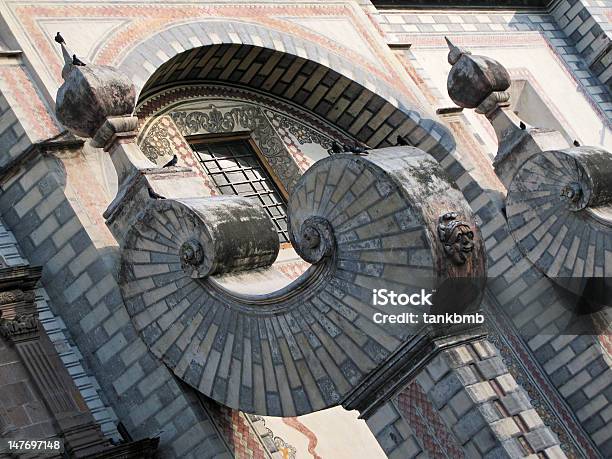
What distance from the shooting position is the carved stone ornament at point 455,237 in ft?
32.6

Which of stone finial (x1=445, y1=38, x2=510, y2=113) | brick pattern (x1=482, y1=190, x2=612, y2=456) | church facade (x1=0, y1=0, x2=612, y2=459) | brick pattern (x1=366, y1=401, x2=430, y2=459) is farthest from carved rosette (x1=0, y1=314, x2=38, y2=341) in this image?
stone finial (x1=445, y1=38, x2=510, y2=113)

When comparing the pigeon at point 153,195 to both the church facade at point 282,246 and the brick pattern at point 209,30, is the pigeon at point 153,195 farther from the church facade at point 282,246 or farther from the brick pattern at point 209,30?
the brick pattern at point 209,30

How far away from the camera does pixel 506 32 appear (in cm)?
1842

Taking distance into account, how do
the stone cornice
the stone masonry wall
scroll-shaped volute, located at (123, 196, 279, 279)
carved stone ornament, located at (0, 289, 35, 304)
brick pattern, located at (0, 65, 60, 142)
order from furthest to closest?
brick pattern, located at (0, 65, 60, 142)
the stone cornice
carved stone ornament, located at (0, 289, 35, 304)
scroll-shaped volute, located at (123, 196, 279, 279)
the stone masonry wall

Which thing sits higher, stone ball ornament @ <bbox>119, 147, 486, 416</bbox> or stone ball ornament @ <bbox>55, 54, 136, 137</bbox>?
stone ball ornament @ <bbox>55, 54, 136, 137</bbox>

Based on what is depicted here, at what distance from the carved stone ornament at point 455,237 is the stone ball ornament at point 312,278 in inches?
1.7

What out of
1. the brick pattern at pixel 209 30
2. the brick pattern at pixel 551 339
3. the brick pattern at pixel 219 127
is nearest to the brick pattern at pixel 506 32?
the brick pattern at pixel 209 30

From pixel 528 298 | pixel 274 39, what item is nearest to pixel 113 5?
pixel 274 39

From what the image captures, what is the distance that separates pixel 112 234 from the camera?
37.8 feet

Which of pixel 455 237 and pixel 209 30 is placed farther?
pixel 209 30

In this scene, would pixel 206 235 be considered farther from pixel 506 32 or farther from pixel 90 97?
pixel 506 32

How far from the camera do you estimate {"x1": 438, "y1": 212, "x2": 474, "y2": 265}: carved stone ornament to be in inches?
391

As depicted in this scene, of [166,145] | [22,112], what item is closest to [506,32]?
[166,145]

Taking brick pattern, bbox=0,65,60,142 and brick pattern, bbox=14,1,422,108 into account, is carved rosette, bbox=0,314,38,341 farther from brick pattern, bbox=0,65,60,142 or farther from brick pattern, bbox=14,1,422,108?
brick pattern, bbox=14,1,422,108
